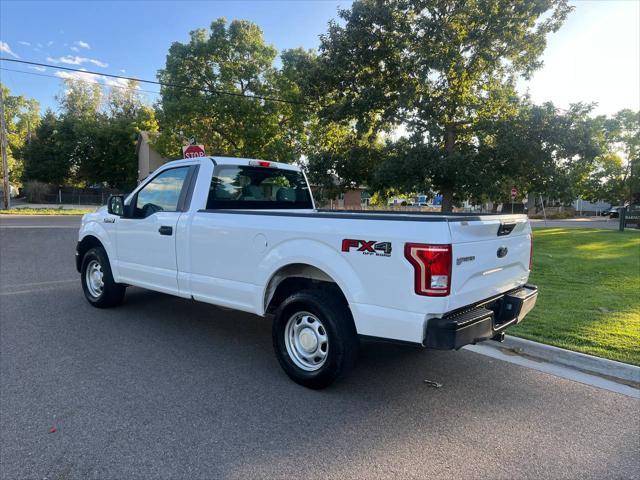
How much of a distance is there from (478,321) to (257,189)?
10.4ft

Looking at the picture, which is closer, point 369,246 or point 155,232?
point 369,246

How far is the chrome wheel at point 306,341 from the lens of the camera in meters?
3.81

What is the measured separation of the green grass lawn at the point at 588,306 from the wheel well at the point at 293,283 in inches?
103

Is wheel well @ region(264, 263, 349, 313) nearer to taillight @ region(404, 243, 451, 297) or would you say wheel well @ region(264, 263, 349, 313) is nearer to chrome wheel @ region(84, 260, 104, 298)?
taillight @ region(404, 243, 451, 297)

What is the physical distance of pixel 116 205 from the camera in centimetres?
564

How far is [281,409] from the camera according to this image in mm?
3461

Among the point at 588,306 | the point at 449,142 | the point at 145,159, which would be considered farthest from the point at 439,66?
the point at 145,159

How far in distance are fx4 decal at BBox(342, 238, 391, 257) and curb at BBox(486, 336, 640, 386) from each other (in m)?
2.56

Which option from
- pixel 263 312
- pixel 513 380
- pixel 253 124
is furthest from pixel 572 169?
pixel 253 124

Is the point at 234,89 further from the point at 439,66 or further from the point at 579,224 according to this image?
the point at 579,224

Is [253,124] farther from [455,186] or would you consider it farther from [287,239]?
[287,239]

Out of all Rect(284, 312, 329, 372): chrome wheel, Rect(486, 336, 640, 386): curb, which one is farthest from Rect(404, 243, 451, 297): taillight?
Rect(486, 336, 640, 386): curb

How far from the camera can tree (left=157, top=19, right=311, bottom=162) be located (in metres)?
30.4

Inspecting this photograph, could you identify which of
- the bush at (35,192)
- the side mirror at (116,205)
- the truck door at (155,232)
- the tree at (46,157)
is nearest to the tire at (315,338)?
the truck door at (155,232)
